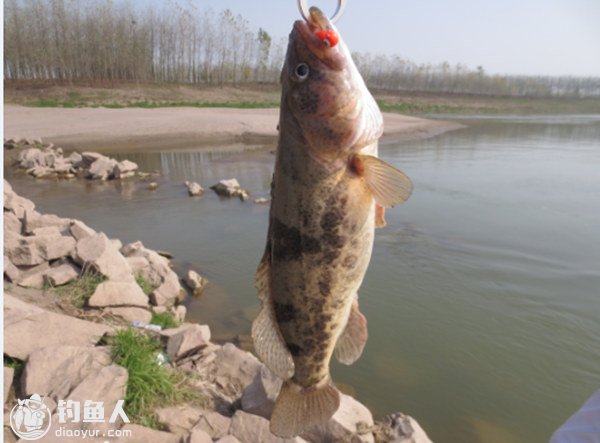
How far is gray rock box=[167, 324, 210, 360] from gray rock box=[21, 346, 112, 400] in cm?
79

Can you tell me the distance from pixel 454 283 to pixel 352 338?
6823mm

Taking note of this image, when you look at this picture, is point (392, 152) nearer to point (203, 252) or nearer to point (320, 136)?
point (203, 252)

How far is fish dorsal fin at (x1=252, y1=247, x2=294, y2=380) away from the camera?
7.11 ft

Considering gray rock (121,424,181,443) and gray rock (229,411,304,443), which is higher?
gray rock (121,424,181,443)

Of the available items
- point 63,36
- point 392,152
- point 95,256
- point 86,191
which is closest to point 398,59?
point 63,36

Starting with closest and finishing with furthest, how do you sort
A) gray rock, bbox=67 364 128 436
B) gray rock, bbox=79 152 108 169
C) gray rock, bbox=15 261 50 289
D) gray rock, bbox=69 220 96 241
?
gray rock, bbox=67 364 128 436 < gray rock, bbox=15 261 50 289 < gray rock, bbox=69 220 96 241 < gray rock, bbox=79 152 108 169

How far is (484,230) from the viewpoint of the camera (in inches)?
447

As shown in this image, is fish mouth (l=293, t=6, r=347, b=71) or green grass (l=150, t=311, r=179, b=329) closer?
fish mouth (l=293, t=6, r=347, b=71)

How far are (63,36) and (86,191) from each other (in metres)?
42.8

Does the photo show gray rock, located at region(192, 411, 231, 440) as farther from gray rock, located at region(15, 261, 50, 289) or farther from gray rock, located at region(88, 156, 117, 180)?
gray rock, located at region(88, 156, 117, 180)

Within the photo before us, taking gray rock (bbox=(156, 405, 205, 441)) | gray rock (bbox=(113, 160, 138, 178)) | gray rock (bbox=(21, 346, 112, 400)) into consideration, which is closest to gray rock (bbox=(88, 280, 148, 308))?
gray rock (bbox=(21, 346, 112, 400))

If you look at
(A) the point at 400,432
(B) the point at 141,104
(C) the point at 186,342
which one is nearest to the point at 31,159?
(C) the point at 186,342

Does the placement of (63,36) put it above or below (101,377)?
above

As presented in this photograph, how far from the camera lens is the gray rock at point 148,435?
3.73 metres
